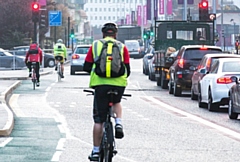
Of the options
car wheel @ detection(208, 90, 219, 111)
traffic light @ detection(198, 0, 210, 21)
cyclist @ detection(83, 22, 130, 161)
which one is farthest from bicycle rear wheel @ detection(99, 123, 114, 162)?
traffic light @ detection(198, 0, 210, 21)

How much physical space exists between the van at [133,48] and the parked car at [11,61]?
33.0 m

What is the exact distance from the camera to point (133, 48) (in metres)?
90.4

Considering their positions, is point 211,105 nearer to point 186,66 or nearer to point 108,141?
point 186,66

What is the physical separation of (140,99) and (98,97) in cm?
1606

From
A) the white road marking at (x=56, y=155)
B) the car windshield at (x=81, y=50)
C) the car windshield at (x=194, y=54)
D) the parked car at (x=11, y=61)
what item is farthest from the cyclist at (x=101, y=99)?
the parked car at (x=11, y=61)

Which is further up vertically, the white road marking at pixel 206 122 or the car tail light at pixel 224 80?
the car tail light at pixel 224 80

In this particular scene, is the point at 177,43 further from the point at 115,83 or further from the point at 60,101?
the point at 115,83

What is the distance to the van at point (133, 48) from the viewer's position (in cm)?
8922

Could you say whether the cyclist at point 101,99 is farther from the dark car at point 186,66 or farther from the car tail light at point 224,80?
the dark car at point 186,66

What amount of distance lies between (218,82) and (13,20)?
60.5 metres

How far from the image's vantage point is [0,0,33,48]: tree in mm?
80312

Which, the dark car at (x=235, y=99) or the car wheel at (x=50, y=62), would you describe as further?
the car wheel at (x=50, y=62)

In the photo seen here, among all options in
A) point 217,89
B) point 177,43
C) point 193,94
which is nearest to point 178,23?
point 177,43

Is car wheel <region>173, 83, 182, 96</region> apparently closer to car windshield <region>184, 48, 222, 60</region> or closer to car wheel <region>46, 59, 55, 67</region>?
car windshield <region>184, 48, 222, 60</region>
